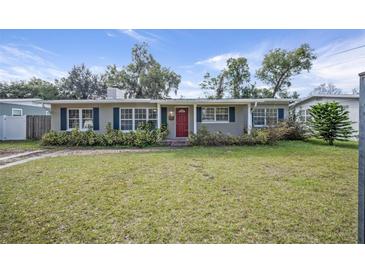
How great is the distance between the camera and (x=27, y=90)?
90.3 ft

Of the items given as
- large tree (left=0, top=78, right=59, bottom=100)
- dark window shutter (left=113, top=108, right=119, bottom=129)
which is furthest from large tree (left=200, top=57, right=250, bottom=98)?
large tree (left=0, top=78, right=59, bottom=100)

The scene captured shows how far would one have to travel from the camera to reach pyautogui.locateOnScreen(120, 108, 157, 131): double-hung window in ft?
41.0

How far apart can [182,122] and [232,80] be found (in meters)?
16.0

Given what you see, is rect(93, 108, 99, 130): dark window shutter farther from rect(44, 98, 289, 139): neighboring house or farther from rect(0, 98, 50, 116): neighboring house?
rect(0, 98, 50, 116): neighboring house

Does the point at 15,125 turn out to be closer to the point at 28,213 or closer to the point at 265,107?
the point at 28,213

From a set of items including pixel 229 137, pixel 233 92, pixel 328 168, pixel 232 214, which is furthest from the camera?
pixel 233 92

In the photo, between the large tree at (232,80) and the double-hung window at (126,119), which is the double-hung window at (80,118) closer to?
the double-hung window at (126,119)

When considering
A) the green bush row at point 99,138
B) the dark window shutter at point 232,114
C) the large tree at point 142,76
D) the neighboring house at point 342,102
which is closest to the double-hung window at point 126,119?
the green bush row at point 99,138

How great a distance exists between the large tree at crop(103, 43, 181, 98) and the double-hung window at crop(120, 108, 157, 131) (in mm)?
12632

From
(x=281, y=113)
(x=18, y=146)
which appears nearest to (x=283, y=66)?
(x=281, y=113)
